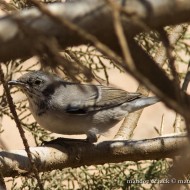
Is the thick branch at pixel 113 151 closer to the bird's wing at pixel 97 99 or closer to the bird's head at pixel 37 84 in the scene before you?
the bird's wing at pixel 97 99

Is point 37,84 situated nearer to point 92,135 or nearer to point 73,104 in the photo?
point 73,104

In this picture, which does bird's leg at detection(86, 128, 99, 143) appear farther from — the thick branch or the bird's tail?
the bird's tail

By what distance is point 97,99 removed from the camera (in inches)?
169

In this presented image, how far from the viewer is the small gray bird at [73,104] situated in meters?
3.94

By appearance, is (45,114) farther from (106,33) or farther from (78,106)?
(106,33)

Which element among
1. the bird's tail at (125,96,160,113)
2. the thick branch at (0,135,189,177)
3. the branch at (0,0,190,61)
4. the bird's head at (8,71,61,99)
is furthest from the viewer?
the bird's tail at (125,96,160,113)

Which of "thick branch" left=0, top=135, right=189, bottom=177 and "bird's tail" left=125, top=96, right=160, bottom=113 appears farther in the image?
"bird's tail" left=125, top=96, right=160, bottom=113

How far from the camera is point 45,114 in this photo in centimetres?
394

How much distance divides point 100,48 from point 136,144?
2198mm

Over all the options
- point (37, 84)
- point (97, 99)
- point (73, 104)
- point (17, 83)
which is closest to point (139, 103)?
point (97, 99)

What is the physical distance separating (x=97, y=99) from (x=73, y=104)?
0.27 metres

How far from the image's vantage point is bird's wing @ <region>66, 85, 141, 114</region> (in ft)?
13.4

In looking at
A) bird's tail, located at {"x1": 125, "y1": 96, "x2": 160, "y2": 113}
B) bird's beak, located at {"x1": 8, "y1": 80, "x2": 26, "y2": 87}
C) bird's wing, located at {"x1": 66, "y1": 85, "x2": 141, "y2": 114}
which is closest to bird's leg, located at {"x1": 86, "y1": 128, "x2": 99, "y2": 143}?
bird's wing, located at {"x1": 66, "y1": 85, "x2": 141, "y2": 114}

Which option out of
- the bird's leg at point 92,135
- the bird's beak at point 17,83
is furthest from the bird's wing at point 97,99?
the bird's beak at point 17,83
